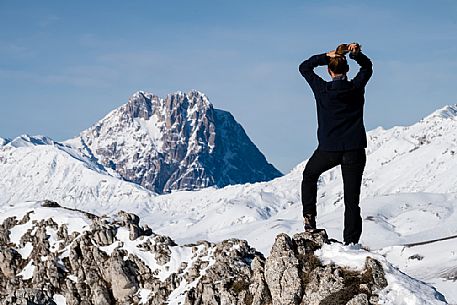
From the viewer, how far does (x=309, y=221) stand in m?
22.2

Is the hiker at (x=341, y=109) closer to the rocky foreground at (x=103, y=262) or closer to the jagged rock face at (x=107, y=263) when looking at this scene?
the rocky foreground at (x=103, y=262)

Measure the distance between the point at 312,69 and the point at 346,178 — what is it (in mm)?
3345

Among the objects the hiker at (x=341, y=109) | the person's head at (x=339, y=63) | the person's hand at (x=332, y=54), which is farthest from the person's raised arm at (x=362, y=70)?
the person's hand at (x=332, y=54)

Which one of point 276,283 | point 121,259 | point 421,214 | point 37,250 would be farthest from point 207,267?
point 421,214

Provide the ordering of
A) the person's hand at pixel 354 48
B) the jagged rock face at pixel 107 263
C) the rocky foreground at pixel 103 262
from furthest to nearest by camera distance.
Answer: the rocky foreground at pixel 103 262, the jagged rock face at pixel 107 263, the person's hand at pixel 354 48

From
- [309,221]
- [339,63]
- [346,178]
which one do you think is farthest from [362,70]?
[309,221]

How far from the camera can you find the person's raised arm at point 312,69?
19.6 metres

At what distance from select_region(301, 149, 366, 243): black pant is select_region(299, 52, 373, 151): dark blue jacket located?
0.35 m

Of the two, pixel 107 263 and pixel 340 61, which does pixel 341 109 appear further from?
pixel 107 263

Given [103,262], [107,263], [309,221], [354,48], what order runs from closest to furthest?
[354,48] < [309,221] < [107,263] < [103,262]

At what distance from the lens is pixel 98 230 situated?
2815 inches

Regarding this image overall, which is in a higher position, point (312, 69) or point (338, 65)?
point (312, 69)

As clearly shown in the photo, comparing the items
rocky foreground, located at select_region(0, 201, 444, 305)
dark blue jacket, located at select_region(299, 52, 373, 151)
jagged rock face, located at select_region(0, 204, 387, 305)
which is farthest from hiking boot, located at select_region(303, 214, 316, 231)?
jagged rock face, located at select_region(0, 204, 387, 305)

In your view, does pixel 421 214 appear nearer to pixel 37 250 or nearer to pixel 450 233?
pixel 450 233
